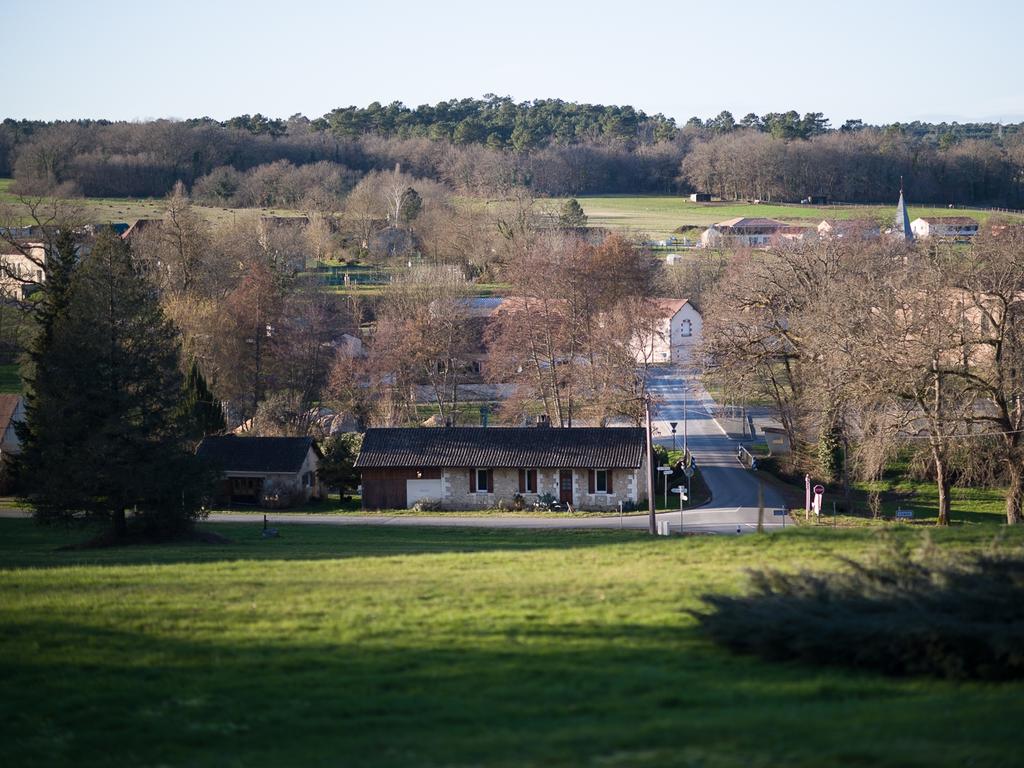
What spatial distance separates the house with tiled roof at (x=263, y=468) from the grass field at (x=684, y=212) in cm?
7765

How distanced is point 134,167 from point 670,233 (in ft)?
226

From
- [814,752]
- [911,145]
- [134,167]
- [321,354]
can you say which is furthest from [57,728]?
[911,145]

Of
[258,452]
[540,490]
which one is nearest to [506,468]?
[540,490]

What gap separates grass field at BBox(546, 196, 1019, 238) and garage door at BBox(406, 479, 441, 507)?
7759 cm

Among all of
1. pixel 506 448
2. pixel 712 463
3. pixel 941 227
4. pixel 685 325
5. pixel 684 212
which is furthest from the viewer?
pixel 684 212

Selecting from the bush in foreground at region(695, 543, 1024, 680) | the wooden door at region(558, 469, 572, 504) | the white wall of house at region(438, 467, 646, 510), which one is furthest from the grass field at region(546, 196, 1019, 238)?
the bush in foreground at region(695, 543, 1024, 680)

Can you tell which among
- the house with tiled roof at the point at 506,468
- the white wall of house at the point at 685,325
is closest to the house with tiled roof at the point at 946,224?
the white wall of house at the point at 685,325

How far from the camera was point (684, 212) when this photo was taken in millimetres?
138000

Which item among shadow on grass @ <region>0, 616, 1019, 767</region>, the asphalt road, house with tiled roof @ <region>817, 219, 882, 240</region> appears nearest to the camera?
shadow on grass @ <region>0, 616, 1019, 767</region>

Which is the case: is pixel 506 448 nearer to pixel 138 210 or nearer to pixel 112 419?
pixel 112 419

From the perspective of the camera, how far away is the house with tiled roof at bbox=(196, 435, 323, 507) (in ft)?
137

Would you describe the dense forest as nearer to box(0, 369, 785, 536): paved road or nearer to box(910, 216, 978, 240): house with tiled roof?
box(910, 216, 978, 240): house with tiled roof

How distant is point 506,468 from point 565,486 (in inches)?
98.8

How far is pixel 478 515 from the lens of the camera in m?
38.5
